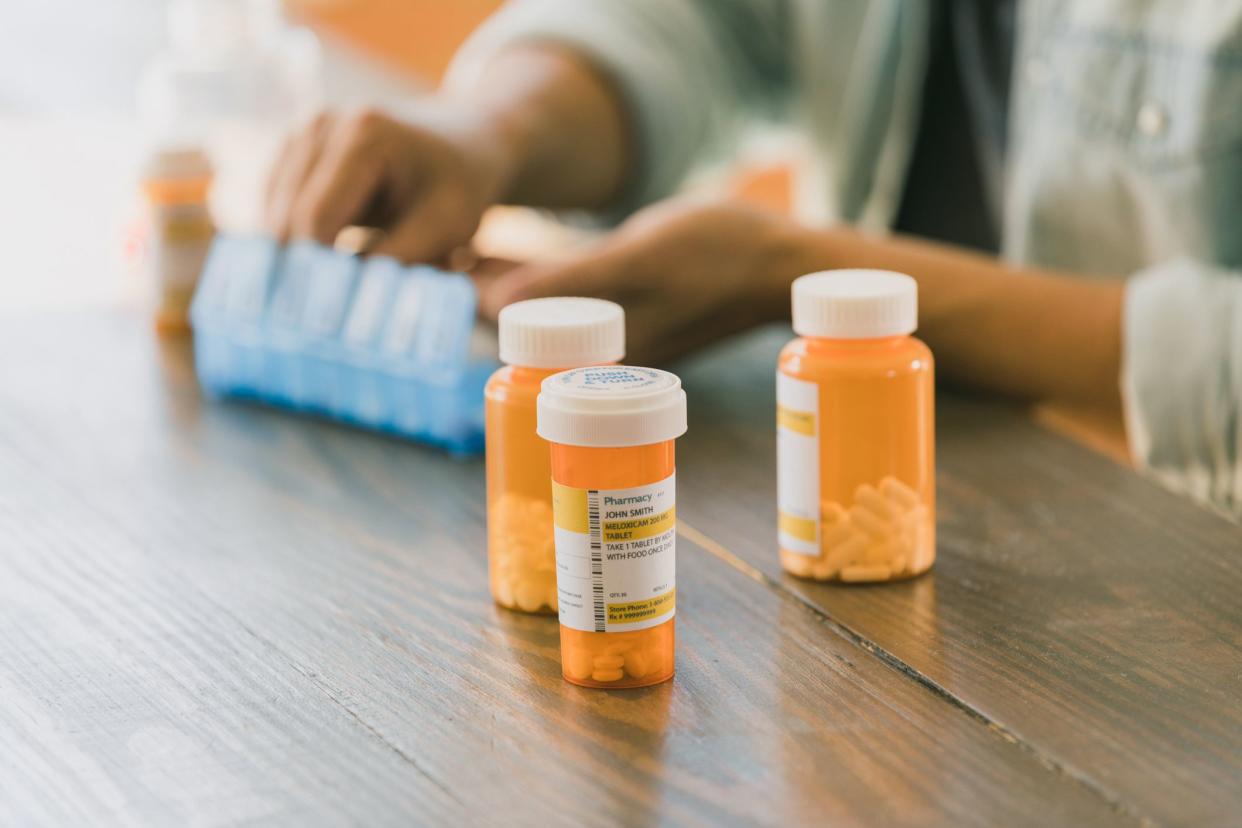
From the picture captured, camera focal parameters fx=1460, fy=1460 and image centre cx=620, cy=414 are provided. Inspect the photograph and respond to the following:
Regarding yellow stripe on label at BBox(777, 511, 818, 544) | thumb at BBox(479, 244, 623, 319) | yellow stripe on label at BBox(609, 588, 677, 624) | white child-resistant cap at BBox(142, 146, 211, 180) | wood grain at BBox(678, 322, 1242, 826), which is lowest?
wood grain at BBox(678, 322, 1242, 826)

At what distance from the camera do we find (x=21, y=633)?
0.67m

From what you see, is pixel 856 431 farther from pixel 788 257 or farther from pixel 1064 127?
pixel 1064 127

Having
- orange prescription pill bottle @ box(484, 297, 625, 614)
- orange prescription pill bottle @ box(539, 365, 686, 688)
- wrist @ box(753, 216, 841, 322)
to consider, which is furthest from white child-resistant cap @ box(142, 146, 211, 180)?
orange prescription pill bottle @ box(539, 365, 686, 688)

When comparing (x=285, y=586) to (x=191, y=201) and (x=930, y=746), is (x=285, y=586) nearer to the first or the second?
(x=930, y=746)

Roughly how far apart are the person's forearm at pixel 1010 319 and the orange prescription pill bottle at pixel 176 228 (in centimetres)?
52

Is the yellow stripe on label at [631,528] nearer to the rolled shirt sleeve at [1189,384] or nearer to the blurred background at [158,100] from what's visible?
the rolled shirt sleeve at [1189,384]

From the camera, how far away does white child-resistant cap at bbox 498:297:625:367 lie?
64 centimetres

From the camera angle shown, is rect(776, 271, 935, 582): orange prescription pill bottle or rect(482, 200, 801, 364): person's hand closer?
rect(776, 271, 935, 582): orange prescription pill bottle

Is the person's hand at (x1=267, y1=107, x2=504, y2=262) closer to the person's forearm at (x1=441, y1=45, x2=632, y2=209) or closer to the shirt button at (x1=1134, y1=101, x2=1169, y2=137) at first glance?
the person's forearm at (x1=441, y1=45, x2=632, y2=209)

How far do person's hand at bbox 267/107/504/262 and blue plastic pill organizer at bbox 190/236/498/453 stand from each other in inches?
1.1

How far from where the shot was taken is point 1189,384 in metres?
0.91

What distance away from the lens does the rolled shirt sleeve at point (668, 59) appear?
1346 mm

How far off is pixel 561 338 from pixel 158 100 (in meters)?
1.14

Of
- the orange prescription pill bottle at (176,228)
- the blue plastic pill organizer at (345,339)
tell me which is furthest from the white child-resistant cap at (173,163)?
the blue plastic pill organizer at (345,339)
